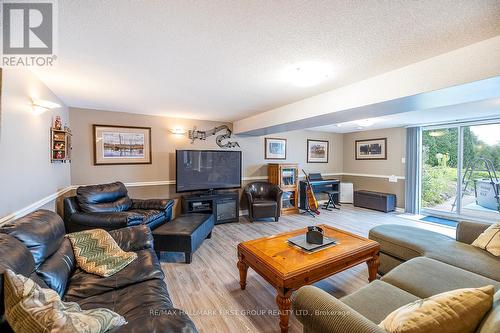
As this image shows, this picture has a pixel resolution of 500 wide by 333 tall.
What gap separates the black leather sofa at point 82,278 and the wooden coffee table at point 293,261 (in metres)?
0.80

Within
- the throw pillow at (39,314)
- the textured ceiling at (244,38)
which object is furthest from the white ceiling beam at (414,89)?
the throw pillow at (39,314)

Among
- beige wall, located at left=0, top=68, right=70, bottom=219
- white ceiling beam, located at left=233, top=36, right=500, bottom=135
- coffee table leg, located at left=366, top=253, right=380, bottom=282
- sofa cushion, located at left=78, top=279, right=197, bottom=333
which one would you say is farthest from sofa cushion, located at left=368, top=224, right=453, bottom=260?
beige wall, located at left=0, top=68, right=70, bottom=219

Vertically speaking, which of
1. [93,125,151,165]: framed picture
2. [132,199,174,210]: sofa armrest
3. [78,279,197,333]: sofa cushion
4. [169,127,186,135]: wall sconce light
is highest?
[169,127,186,135]: wall sconce light

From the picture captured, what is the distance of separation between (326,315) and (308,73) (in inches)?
79.8

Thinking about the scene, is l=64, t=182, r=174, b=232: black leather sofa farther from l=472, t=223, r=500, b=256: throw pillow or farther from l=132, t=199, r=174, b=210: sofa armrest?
l=472, t=223, r=500, b=256: throw pillow

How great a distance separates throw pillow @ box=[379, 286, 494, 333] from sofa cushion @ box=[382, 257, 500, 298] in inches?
23.9

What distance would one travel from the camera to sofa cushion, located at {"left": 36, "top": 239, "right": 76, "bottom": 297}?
1353mm

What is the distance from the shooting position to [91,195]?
315 centimetres

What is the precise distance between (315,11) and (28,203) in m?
3.01

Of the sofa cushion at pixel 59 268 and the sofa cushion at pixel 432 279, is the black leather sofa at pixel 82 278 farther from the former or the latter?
the sofa cushion at pixel 432 279

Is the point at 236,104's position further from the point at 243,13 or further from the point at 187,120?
the point at 243,13

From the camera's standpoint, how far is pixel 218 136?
4.92 metres

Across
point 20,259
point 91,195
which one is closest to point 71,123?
point 91,195

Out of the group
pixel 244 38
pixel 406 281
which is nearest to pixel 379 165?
pixel 406 281
